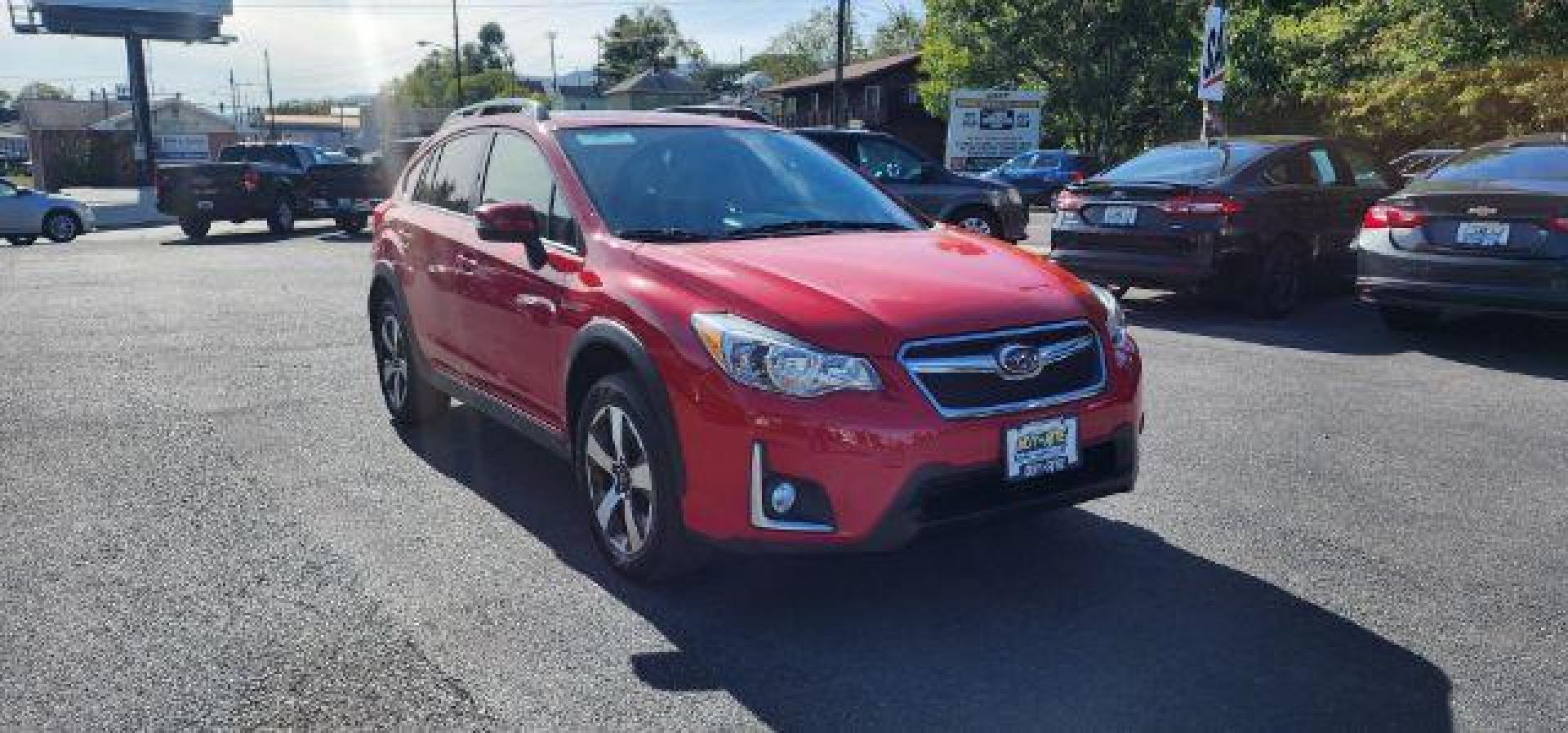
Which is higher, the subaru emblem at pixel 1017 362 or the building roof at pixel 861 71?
the building roof at pixel 861 71

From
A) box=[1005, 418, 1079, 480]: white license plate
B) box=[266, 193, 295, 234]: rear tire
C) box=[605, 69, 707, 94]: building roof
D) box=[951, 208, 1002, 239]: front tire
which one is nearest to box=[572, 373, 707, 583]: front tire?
box=[1005, 418, 1079, 480]: white license plate

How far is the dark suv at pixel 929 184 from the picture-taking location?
13391 millimetres

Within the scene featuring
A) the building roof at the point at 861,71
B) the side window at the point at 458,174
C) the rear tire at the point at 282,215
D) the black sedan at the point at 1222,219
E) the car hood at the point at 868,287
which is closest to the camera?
the car hood at the point at 868,287

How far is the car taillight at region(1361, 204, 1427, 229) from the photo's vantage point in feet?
26.6

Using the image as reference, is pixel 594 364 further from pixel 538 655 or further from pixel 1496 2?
pixel 1496 2

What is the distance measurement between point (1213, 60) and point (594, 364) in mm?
11406

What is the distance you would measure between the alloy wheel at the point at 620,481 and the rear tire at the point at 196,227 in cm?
2002

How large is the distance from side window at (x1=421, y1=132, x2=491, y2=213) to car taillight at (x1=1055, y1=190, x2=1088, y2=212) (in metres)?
5.68

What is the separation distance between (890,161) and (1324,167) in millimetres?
4897

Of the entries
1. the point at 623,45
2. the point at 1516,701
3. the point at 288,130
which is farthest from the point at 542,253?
the point at 623,45

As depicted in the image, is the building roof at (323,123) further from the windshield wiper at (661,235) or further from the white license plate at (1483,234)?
the windshield wiper at (661,235)

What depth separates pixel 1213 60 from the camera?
13.5 m

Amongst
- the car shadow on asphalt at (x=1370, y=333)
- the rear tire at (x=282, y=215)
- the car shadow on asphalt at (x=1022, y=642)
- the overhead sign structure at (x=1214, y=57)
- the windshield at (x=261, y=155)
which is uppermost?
the overhead sign structure at (x=1214, y=57)

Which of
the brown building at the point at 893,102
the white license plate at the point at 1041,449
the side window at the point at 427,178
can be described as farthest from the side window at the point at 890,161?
the brown building at the point at 893,102
